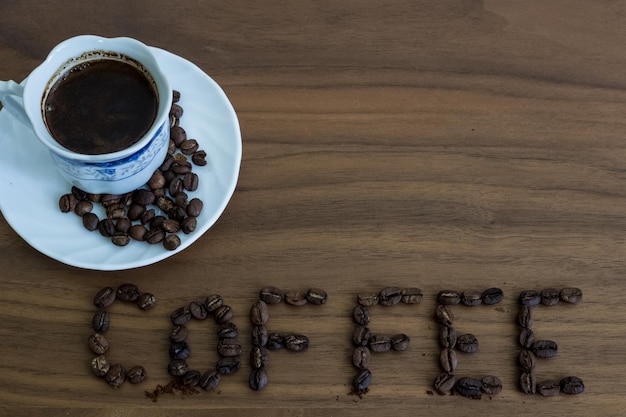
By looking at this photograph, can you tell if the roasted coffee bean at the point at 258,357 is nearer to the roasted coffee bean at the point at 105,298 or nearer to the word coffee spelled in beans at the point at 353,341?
the word coffee spelled in beans at the point at 353,341

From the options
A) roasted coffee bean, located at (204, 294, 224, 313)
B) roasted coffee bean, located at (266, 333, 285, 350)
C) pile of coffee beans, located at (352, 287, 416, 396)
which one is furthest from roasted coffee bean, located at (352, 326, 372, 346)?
roasted coffee bean, located at (204, 294, 224, 313)

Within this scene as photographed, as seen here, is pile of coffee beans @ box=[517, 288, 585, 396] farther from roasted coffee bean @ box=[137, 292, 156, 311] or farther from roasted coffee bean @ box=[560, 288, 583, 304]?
roasted coffee bean @ box=[137, 292, 156, 311]

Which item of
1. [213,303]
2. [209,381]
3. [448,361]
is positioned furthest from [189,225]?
[448,361]

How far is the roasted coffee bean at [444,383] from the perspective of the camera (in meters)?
1.09

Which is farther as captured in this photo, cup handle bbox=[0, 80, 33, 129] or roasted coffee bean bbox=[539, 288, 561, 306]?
roasted coffee bean bbox=[539, 288, 561, 306]

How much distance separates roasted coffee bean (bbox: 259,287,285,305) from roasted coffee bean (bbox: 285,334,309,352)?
0.20 ft

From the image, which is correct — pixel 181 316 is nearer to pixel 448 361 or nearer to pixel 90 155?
pixel 90 155

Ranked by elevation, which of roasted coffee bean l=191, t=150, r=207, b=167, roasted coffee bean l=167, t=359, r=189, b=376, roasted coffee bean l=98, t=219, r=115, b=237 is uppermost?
roasted coffee bean l=191, t=150, r=207, b=167

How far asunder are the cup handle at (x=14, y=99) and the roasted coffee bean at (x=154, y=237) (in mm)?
236

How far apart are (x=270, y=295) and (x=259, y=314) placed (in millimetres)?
35

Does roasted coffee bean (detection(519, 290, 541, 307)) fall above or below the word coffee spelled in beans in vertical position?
above

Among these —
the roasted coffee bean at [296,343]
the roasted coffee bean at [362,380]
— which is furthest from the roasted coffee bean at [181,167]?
the roasted coffee bean at [362,380]

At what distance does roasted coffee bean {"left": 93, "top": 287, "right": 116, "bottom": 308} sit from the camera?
43.4 inches

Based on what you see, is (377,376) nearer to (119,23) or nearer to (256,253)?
(256,253)
